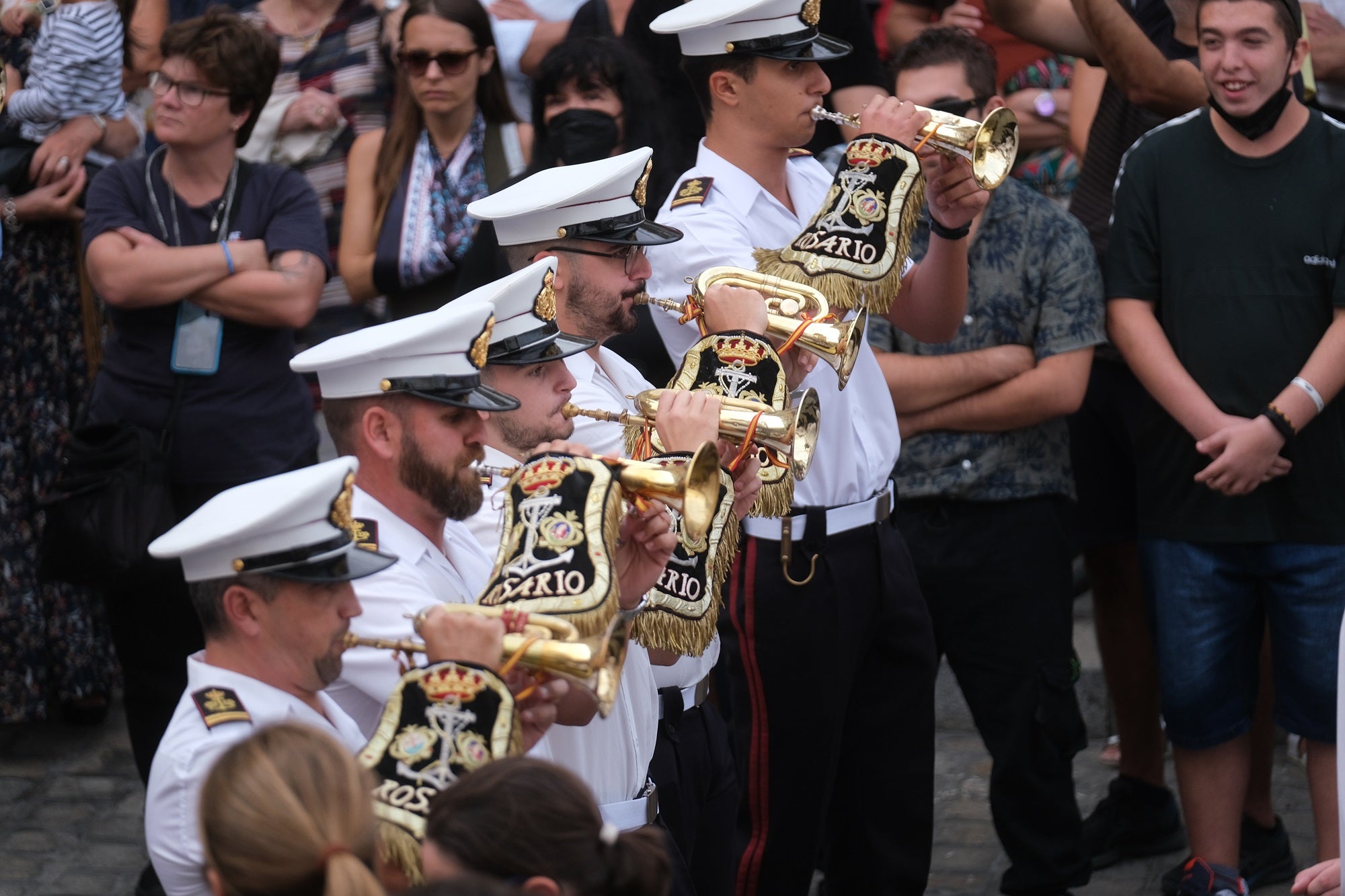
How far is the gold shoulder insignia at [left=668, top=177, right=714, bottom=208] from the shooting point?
4.65m

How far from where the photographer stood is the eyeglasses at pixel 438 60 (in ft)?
20.4

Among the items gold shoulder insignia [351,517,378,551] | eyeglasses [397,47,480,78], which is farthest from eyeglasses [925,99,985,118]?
gold shoulder insignia [351,517,378,551]

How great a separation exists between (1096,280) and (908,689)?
4.69 ft

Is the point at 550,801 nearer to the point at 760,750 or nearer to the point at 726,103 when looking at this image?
the point at 760,750

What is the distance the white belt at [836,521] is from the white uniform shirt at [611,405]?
1.67ft

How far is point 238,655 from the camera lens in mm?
2965

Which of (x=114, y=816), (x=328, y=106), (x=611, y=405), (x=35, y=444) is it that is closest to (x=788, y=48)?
(x=611, y=405)

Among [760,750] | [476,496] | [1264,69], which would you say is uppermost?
[1264,69]

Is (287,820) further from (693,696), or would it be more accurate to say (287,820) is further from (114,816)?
(114,816)

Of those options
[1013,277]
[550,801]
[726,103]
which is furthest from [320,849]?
[1013,277]

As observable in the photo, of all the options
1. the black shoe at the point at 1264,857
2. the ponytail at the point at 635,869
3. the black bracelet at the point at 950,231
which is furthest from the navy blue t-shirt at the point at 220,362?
the ponytail at the point at 635,869

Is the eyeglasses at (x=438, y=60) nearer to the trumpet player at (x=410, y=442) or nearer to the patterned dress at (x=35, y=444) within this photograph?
the patterned dress at (x=35, y=444)

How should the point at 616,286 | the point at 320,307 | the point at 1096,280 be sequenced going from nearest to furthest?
Result: the point at 616,286 → the point at 1096,280 → the point at 320,307

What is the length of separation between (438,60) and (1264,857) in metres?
3.83
